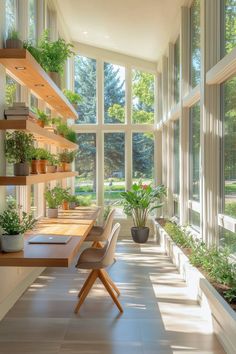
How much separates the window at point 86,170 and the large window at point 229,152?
4.96 m

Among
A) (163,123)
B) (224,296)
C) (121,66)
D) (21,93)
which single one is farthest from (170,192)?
(224,296)

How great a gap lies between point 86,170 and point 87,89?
173cm

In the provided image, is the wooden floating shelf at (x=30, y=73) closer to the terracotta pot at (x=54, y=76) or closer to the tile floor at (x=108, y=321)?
the terracotta pot at (x=54, y=76)

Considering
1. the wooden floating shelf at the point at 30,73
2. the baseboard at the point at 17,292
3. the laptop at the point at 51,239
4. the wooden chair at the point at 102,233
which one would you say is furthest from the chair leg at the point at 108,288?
the wooden floating shelf at the point at 30,73

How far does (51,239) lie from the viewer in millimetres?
3650

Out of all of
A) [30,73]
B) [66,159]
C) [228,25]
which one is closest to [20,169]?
[30,73]

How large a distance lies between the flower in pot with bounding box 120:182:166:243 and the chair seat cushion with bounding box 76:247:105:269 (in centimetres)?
332

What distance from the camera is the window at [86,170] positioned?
29.0 feet

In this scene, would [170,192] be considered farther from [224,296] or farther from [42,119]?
[224,296]

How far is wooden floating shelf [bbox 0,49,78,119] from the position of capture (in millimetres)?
3328

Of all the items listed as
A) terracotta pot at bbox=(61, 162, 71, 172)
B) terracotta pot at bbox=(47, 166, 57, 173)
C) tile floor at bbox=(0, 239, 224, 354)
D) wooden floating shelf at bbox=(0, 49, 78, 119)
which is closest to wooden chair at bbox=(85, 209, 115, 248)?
tile floor at bbox=(0, 239, 224, 354)

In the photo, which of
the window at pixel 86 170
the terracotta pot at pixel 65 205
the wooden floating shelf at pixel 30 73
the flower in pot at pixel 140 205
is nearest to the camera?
the wooden floating shelf at pixel 30 73

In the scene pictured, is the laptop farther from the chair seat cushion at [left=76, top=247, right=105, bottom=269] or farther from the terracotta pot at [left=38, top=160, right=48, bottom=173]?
the terracotta pot at [left=38, top=160, right=48, bottom=173]

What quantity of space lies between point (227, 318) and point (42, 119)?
2.93 metres
